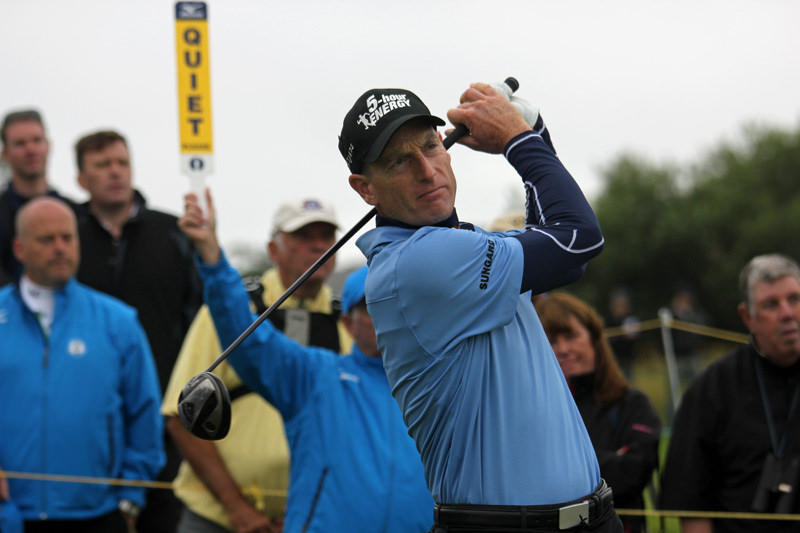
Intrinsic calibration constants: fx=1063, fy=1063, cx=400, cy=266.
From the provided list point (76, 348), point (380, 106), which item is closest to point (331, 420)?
point (380, 106)

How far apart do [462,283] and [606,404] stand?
254cm

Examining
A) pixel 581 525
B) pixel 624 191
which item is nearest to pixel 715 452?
pixel 581 525

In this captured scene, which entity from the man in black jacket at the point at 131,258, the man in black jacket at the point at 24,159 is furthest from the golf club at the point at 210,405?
the man in black jacket at the point at 24,159

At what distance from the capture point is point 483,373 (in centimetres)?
323

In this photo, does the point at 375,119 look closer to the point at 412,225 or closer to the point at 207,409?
the point at 412,225

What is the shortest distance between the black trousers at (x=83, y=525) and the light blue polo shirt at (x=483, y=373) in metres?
3.51

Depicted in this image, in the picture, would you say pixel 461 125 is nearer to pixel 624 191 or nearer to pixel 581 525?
pixel 581 525

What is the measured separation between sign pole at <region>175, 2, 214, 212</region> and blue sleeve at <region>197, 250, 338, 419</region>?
857 millimetres

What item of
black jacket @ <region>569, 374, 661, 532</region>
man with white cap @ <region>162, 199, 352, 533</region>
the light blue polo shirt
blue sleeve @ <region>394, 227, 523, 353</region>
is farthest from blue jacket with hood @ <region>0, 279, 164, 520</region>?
blue sleeve @ <region>394, 227, 523, 353</region>

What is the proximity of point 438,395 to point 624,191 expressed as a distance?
220 ft

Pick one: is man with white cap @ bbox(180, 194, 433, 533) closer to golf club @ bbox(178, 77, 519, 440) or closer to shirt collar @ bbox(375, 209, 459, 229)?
golf club @ bbox(178, 77, 519, 440)

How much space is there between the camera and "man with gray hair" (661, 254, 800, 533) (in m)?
5.28

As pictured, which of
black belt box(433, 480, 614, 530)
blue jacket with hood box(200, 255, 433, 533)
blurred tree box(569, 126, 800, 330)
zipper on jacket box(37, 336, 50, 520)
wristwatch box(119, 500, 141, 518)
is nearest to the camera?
black belt box(433, 480, 614, 530)

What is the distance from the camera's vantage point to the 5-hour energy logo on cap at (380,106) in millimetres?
3428
